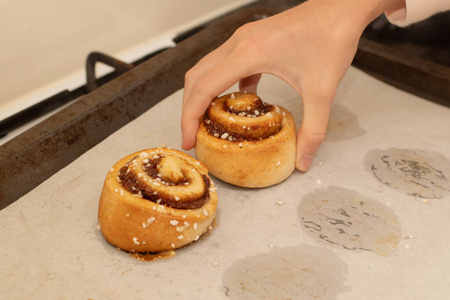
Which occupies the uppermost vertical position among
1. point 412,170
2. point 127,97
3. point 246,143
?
point 127,97

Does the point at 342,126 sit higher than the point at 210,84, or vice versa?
the point at 210,84

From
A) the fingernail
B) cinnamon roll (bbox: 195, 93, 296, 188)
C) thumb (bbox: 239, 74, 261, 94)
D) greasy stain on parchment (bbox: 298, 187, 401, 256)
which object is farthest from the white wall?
greasy stain on parchment (bbox: 298, 187, 401, 256)

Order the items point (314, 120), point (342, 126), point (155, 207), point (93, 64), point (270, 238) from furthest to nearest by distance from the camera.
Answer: point (93, 64) < point (342, 126) < point (314, 120) < point (270, 238) < point (155, 207)

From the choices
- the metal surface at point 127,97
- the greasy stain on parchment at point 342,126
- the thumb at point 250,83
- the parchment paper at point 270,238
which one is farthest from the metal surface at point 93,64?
the greasy stain on parchment at point 342,126

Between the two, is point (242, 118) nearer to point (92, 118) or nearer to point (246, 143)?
point (246, 143)

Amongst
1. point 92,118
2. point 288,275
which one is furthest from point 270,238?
point 92,118

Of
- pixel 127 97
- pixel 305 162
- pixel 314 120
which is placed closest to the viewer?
pixel 314 120

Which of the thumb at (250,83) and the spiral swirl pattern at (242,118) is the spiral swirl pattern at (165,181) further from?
the thumb at (250,83)

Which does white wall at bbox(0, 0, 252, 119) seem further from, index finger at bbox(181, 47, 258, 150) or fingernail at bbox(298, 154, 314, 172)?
fingernail at bbox(298, 154, 314, 172)
